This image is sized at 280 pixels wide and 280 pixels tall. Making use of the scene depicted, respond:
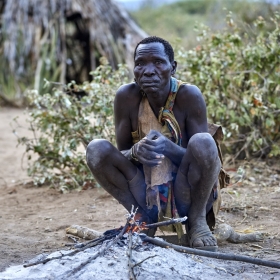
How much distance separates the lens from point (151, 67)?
3389 mm

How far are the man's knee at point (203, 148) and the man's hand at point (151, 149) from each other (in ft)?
0.56

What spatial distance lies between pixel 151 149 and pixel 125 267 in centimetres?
70

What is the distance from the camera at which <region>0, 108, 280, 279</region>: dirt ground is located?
12.1ft

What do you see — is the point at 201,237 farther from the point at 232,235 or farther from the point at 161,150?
the point at 161,150

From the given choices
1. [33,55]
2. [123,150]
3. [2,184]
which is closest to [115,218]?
[123,150]

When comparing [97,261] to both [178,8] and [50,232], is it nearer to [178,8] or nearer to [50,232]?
[50,232]

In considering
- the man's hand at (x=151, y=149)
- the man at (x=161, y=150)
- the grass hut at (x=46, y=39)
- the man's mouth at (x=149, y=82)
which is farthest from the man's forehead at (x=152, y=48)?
the grass hut at (x=46, y=39)

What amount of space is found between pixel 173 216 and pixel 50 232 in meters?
1.15

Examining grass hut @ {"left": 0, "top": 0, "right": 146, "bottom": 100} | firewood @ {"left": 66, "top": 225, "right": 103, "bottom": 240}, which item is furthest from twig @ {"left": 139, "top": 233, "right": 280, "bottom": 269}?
grass hut @ {"left": 0, "top": 0, "right": 146, "bottom": 100}

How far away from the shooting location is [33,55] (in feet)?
38.9

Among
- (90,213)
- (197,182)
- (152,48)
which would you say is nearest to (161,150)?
(197,182)

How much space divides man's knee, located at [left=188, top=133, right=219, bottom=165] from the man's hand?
17cm

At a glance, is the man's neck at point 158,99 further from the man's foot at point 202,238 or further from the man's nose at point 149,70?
the man's foot at point 202,238

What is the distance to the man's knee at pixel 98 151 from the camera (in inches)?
136
